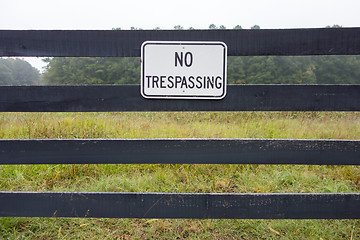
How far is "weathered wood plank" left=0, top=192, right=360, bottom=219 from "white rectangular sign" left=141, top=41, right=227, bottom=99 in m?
0.74

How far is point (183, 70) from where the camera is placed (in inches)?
63.2

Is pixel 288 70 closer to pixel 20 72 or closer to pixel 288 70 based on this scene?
pixel 288 70

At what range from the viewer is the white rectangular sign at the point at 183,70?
62.7 inches

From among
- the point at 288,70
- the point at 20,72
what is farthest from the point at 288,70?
the point at 20,72

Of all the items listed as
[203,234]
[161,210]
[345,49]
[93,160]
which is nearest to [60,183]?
[93,160]

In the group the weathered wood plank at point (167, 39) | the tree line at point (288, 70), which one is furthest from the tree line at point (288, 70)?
the weathered wood plank at point (167, 39)

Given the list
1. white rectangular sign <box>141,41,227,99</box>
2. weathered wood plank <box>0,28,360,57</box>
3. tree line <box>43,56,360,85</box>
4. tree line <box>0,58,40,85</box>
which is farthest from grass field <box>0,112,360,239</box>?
tree line <box>0,58,40,85</box>

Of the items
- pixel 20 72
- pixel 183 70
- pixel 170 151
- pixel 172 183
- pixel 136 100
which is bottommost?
pixel 172 183

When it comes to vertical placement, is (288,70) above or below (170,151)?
above

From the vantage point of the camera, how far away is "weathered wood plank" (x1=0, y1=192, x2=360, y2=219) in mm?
1670

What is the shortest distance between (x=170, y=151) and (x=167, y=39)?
2.59 ft

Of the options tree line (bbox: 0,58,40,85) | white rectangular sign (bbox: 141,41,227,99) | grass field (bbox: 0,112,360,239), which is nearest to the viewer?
white rectangular sign (bbox: 141,41,227,99)

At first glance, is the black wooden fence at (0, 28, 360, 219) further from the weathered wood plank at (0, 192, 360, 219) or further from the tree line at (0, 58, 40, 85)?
the tree line at (0, 58, 40, 85)

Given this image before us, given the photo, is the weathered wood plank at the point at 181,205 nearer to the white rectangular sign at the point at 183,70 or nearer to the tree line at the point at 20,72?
the white rectangular sign at the point at 183,70
